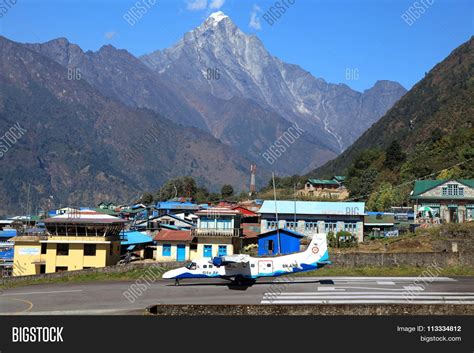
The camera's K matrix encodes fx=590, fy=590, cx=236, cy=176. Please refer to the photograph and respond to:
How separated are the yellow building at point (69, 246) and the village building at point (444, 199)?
43.8 m

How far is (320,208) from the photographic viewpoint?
7106 cm

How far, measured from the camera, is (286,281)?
139 feet

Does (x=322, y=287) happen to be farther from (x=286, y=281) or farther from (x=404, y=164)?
(x=404, y=164)

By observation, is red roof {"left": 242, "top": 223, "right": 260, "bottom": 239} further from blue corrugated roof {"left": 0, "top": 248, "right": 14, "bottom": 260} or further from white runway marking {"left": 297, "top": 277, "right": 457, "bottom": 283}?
blue corrugated roof {"left": 0, "top": 248, "right": 14, "bottom": 260}

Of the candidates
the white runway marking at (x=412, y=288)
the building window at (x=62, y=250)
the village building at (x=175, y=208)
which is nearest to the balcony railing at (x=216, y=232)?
the building window at (x=62, y=250)

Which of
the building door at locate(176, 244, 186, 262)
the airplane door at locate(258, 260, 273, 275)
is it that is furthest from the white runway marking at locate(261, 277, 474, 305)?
the building door at locate(176, 244, 186, 262)

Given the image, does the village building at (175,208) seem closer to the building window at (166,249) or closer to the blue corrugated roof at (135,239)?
the blue corrugated roof at (135,239)

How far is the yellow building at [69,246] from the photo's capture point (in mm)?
53625

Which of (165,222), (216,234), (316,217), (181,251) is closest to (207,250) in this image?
(216,234)

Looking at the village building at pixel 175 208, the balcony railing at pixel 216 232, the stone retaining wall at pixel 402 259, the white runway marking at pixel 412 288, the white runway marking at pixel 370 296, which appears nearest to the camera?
the white runway marking at pixel 370 296

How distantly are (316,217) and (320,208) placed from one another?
4.96 feet

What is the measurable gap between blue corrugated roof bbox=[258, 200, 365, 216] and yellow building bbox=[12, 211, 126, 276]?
77.8 feet

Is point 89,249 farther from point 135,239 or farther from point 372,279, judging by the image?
point 372,279
